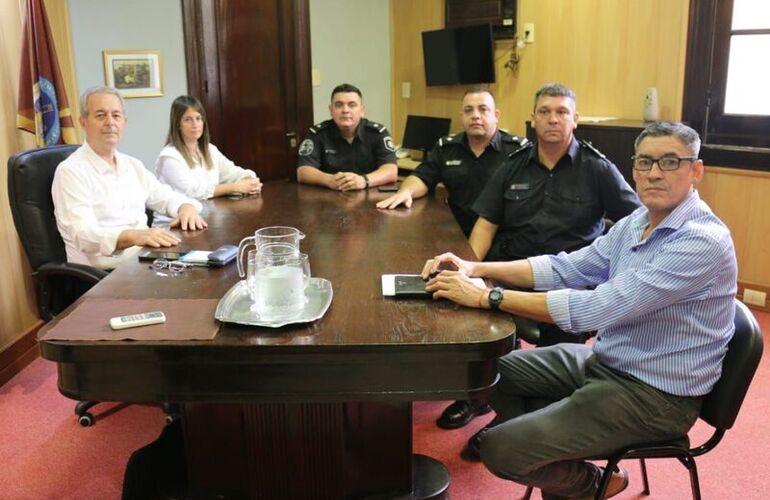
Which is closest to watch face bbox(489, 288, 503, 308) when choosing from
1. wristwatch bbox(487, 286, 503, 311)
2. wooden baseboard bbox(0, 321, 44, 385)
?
wristwatch bbox(487, 286, 503, 311)

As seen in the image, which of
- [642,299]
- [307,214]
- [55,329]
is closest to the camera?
[55,329]

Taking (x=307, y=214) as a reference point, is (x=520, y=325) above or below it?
below

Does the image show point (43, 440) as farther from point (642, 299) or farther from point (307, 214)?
point (642, 299)

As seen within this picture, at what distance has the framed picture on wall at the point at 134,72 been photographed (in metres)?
4.02

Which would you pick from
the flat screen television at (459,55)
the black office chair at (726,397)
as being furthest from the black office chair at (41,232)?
the flat screen television at (459,55)

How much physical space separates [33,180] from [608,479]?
7.16ft

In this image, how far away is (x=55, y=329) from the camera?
4.94 ft

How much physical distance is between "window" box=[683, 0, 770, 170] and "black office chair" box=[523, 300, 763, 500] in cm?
241

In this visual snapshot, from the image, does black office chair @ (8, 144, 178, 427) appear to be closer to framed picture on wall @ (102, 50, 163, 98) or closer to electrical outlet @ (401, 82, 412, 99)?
framed picture on wall @ (102, 50, 163, 98)

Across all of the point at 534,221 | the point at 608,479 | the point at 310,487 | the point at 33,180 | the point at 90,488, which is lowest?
the point at 90,488

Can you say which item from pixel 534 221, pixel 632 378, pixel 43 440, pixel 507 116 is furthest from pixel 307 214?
pixel 507 116

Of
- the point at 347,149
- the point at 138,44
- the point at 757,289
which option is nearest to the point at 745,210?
the point at 757,289

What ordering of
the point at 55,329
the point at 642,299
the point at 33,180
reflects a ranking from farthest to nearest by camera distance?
the point at 33,180 → the point at 642,299 → the point at 55,329

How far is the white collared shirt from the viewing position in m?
2.54
